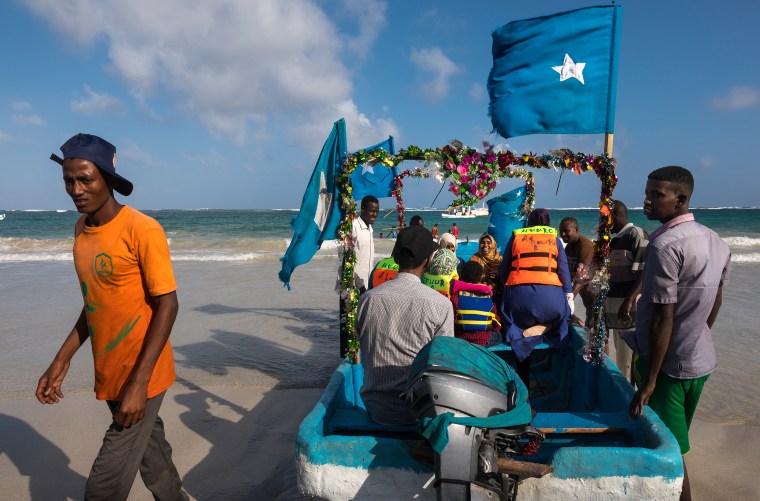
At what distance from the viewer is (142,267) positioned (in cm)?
244

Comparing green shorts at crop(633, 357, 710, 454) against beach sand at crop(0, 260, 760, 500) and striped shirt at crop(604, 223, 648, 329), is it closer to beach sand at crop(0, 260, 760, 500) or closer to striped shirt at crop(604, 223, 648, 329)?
beach sand at crop(0, 260, 760, 500)

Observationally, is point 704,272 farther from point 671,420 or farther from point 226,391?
point 226,391

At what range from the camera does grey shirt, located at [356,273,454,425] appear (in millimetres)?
2785

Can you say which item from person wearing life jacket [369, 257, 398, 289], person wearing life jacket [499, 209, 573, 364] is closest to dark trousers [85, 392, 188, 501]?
person wearing life jacket [499, 209, 573, 364]

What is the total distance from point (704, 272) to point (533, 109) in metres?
2.29

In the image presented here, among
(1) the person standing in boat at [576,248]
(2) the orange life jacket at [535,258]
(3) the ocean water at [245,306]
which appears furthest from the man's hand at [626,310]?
(3) the ocean water at [245,306]

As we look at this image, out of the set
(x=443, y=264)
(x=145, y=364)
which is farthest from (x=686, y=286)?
(x=145, y=364)

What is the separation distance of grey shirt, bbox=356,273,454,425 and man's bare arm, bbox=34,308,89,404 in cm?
160

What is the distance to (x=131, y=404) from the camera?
234cm

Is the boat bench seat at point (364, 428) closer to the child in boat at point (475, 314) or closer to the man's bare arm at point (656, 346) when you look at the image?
the man's bare arm at point (656, 346)

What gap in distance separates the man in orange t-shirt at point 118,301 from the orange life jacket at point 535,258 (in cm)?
296

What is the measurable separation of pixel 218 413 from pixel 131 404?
3.02 metres

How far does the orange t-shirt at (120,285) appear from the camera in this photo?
7.94 feet

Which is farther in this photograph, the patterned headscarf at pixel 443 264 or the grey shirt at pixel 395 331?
the patterned headscarf at pixel 443 264
